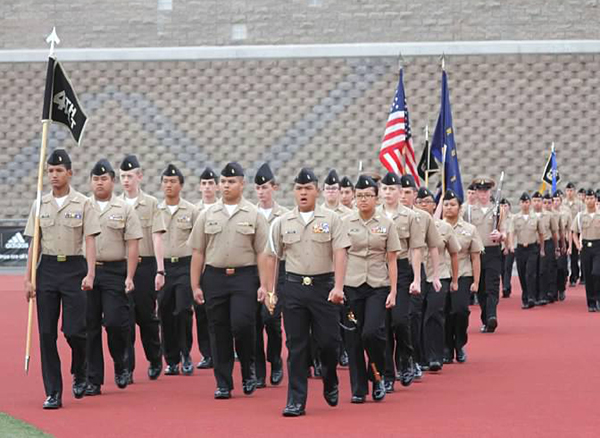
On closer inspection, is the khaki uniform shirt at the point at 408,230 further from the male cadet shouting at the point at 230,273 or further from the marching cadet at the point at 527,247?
the marching cadet at the point at 527,247

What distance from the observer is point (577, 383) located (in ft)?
36.1

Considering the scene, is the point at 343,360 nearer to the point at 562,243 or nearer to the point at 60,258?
the point at 60,258

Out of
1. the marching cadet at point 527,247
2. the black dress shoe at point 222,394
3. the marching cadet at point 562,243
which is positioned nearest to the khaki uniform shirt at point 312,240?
the black dress shoe at point 222,394

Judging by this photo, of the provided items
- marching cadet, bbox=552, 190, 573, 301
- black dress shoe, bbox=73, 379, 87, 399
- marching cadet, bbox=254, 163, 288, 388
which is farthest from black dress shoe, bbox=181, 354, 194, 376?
marching cadet, bbox=552, 190, 573, 301

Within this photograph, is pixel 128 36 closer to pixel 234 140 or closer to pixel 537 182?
pixel 234 140

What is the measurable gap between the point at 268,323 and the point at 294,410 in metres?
2.58

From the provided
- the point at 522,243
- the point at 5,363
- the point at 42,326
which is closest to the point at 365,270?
the point at 42,326

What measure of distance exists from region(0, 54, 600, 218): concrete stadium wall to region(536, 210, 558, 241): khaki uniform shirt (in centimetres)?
1068

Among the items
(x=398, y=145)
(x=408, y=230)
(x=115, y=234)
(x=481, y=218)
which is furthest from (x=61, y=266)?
(x=481, y=218)

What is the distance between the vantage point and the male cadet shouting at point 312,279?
9.62 meters

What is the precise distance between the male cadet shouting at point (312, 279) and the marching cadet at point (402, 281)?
1182 mm

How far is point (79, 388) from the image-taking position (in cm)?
Result: 1037

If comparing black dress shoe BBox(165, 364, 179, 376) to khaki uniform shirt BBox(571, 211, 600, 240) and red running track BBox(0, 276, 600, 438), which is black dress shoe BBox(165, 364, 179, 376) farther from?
khaki uniform shirt BBox(571, 211, 600, 240)

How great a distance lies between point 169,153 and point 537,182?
363 inches
